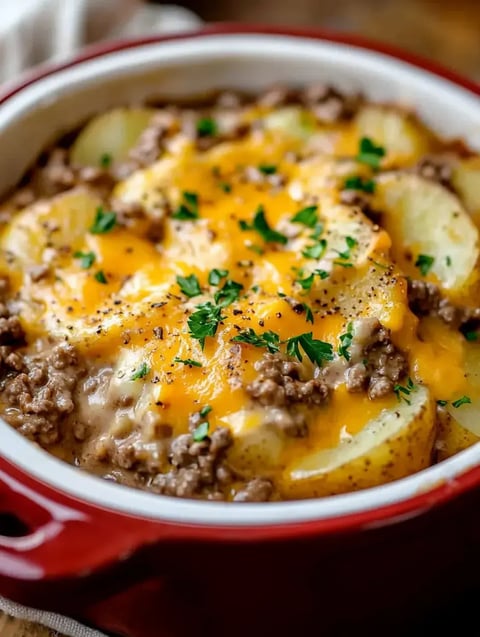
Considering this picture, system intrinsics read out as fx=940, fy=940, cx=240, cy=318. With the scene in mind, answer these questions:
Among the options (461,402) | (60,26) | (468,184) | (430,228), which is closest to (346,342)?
(461,402)

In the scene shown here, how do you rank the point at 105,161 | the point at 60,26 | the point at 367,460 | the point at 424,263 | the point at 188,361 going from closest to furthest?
the point at 367,460 < the point at 188,361 < the point at 424,263 < the point at 105,161 < the point at 60,26

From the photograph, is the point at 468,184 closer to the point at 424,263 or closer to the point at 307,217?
the point at 424,263

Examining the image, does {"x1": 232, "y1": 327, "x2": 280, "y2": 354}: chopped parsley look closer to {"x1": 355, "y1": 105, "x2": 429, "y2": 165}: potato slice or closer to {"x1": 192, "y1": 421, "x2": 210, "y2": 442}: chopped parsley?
{"x1": 192, "y1": 421, "x2": 210, "y2": 442}: chopped parsley

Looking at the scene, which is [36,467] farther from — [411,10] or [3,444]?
[411,10]

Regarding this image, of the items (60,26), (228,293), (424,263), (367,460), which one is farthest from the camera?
(60,26)

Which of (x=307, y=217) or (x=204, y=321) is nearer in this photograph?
(x=204, y=321)

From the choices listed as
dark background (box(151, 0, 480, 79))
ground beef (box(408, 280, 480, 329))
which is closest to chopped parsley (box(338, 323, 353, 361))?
ground beef (box(408, 280, 480, 329))

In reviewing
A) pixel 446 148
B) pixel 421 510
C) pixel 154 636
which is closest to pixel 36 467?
pixel 154 636
